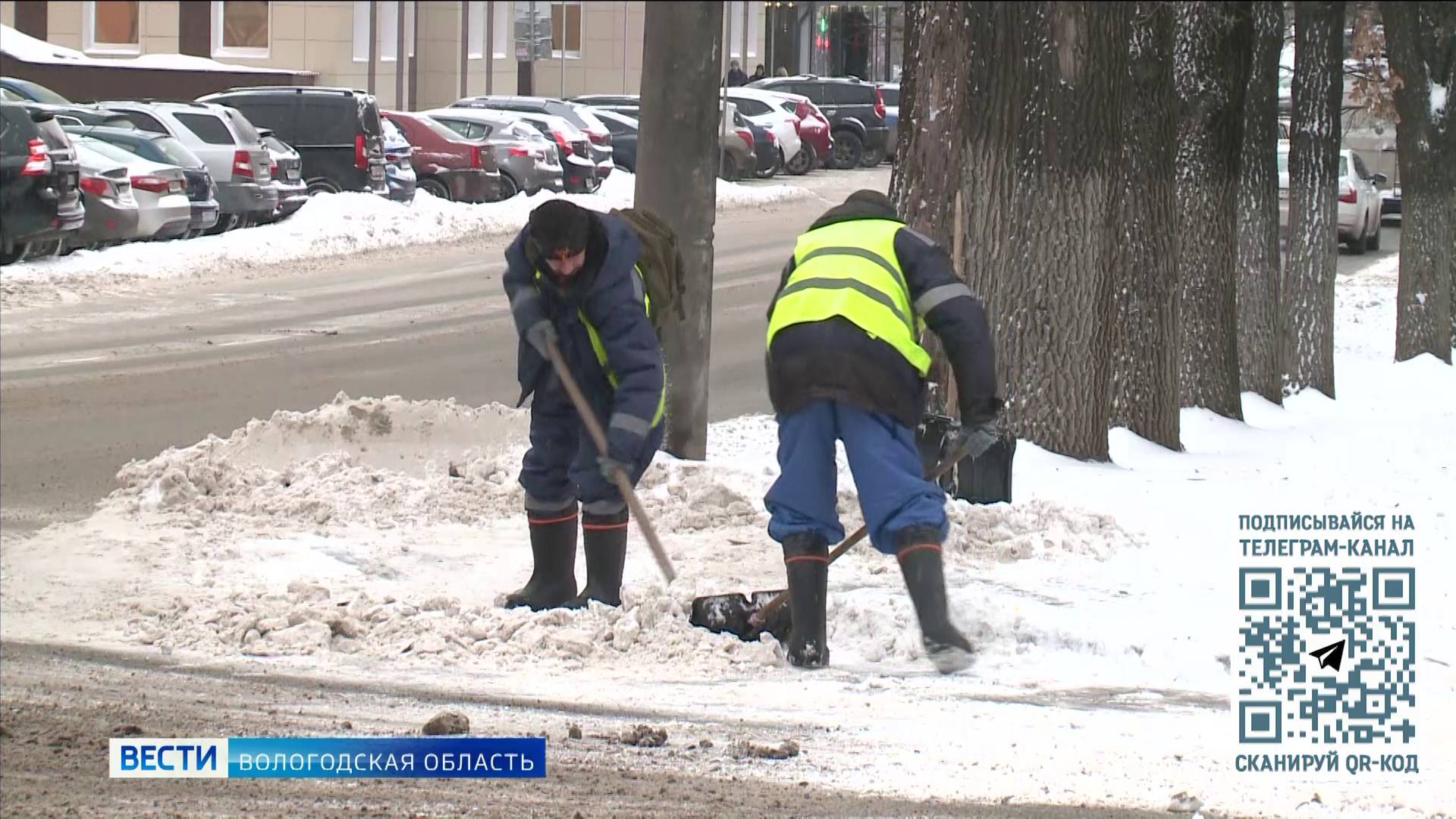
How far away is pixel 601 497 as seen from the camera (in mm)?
6855

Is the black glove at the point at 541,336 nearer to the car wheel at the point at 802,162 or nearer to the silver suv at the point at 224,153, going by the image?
the silver suv at the point at 224,153

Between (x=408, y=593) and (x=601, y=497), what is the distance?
2.96 feet

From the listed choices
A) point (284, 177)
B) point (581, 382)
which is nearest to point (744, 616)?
point (581, 382)

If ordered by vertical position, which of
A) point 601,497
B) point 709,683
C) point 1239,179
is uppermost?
point 1239,179

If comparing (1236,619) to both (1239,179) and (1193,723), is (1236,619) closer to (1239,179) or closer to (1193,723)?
(1193,723)

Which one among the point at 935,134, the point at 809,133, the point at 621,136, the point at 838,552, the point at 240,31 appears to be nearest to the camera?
the point at 838,552

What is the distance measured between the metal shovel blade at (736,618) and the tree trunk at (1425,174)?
9516mm

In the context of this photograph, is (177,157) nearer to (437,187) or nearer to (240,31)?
(437,187)

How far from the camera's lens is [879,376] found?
19.0 ft

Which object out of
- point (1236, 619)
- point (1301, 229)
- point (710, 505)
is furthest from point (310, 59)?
point (1236, 619)

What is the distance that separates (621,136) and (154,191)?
13.5m

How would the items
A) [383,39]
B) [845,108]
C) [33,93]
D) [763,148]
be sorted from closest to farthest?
[33,93] < [763,148] < [845,108] < [383,39]

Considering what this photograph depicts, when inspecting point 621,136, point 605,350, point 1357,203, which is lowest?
point 605,350

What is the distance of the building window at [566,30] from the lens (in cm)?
3303
